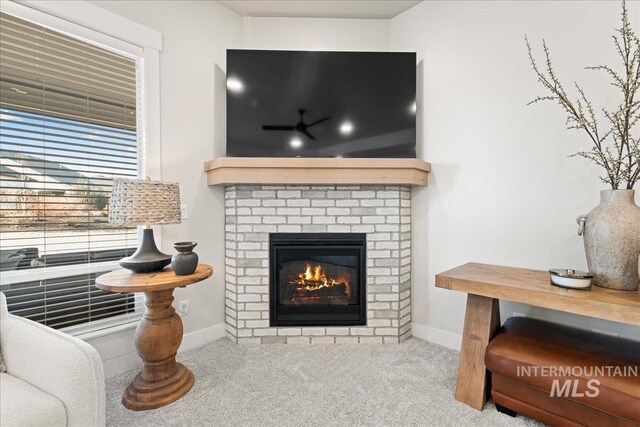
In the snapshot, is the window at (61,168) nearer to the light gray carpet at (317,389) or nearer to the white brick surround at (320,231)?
the light gray carpet at (317,389)

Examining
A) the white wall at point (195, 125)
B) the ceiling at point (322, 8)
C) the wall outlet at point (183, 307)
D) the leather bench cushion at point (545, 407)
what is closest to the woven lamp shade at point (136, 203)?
the white wall at point (195, 125)

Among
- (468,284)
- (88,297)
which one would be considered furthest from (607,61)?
(88,297)

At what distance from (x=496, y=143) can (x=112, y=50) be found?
108 inches

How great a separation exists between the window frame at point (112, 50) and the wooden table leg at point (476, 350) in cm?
216

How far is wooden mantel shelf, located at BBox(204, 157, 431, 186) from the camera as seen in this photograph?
2336mm

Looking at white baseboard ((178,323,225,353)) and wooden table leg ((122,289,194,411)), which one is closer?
wooden table leg ((122,289,194,411))

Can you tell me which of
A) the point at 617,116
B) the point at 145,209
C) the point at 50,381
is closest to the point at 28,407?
the point at 50,381

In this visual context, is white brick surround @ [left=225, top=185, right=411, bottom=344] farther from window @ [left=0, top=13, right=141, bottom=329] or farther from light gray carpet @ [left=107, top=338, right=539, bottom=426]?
window @ [left=0, top=13, right=141, bottom=329]

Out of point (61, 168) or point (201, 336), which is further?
point (201, 336)

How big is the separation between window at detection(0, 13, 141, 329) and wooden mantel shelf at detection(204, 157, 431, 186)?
0.71 meters

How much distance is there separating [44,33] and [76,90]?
0.32m

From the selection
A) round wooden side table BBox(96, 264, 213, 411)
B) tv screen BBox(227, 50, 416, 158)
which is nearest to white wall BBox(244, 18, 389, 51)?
tv screen BBox(227, 50, 416, 158)

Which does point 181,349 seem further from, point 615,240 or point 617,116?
point 617,116

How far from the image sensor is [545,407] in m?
1.52
